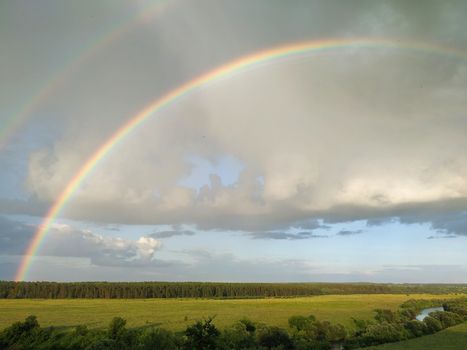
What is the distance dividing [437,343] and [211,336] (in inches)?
1210

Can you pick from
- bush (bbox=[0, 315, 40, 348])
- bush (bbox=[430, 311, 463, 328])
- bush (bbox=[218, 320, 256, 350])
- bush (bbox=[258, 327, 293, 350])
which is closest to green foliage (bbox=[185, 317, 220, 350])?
bush (bbox=[218, 320, 256, 350])

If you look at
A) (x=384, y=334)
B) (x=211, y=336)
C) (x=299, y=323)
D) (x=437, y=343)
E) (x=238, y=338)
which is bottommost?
(x=437, y=343)

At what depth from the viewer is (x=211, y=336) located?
1619 inches

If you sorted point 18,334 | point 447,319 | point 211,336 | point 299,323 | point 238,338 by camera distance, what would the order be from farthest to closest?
point 447,319 → point 299,323 → point 18,334 → point 238,338 → point 211,336

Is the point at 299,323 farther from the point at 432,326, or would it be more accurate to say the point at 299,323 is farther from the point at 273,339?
the point at 432,326

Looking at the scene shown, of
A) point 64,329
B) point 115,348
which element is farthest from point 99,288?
point 115,348

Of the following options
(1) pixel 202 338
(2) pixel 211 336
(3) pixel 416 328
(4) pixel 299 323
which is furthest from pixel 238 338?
(3) pixel 416 328

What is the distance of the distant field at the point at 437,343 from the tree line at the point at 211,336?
111 inches

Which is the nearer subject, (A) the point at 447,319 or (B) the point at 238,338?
(B) the point at 238,338

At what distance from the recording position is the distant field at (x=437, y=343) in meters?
49.5

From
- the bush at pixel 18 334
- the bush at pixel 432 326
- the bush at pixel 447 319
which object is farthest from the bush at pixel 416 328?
the bush at pixel 18 334

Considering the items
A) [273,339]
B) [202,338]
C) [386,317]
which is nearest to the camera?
[202,338]

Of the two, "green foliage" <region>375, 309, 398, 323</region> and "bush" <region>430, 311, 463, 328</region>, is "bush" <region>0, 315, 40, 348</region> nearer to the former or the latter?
"green foliage" <region>375, 309, 398, 323</region>

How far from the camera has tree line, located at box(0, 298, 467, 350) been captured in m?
40.0
